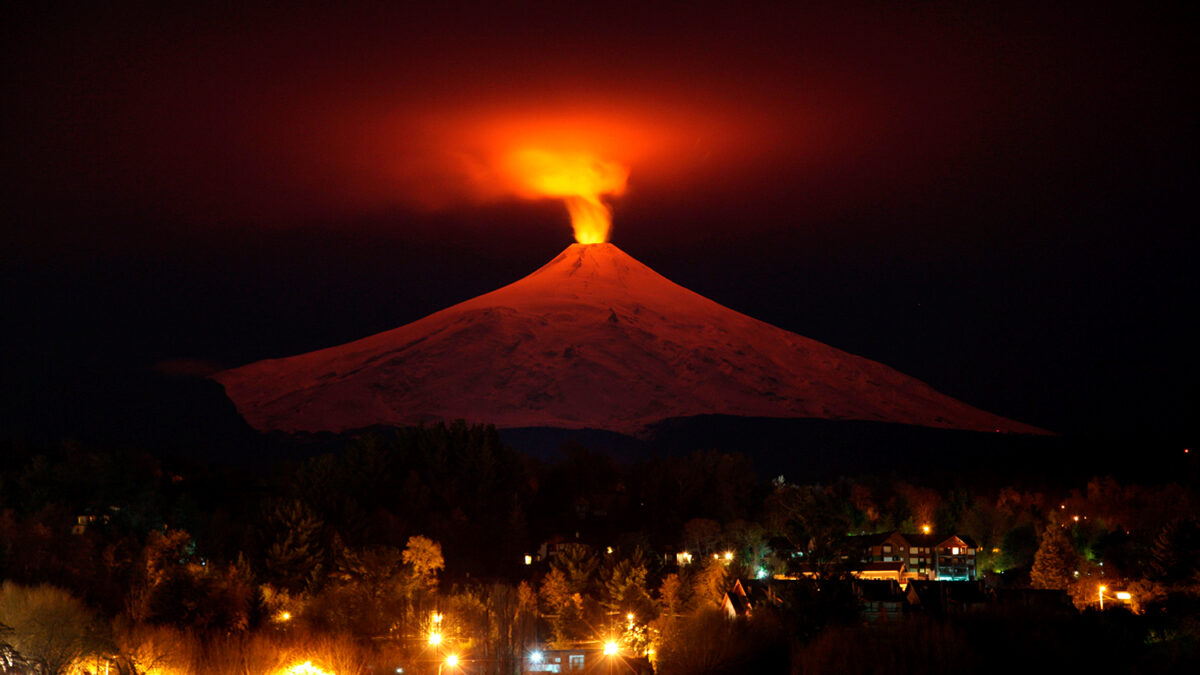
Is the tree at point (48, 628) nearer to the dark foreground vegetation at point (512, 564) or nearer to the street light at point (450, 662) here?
the dark foreground vegetation at point (512, 564)

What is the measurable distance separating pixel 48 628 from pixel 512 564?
65.2 feet

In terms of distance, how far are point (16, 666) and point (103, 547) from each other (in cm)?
1498

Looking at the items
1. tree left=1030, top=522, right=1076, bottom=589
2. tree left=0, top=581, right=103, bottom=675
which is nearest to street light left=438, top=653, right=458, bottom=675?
tree left=0, top=581, right=103, bottom=675

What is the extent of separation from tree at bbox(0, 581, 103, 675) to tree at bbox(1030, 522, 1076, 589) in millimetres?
28898

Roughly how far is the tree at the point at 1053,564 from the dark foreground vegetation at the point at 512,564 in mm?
94

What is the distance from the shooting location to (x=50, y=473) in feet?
152

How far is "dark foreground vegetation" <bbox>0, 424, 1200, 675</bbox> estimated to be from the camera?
24.7 m

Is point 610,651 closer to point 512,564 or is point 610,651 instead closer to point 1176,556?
point 512,564

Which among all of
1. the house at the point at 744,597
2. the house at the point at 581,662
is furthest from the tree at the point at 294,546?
the house at the point at 744,597

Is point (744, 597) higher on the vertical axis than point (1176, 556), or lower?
lower

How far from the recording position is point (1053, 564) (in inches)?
1511

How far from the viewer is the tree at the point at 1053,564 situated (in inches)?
1494

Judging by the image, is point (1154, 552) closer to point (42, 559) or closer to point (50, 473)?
point (42, 559)

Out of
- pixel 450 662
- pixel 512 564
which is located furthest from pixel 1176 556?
pixel 512 564
